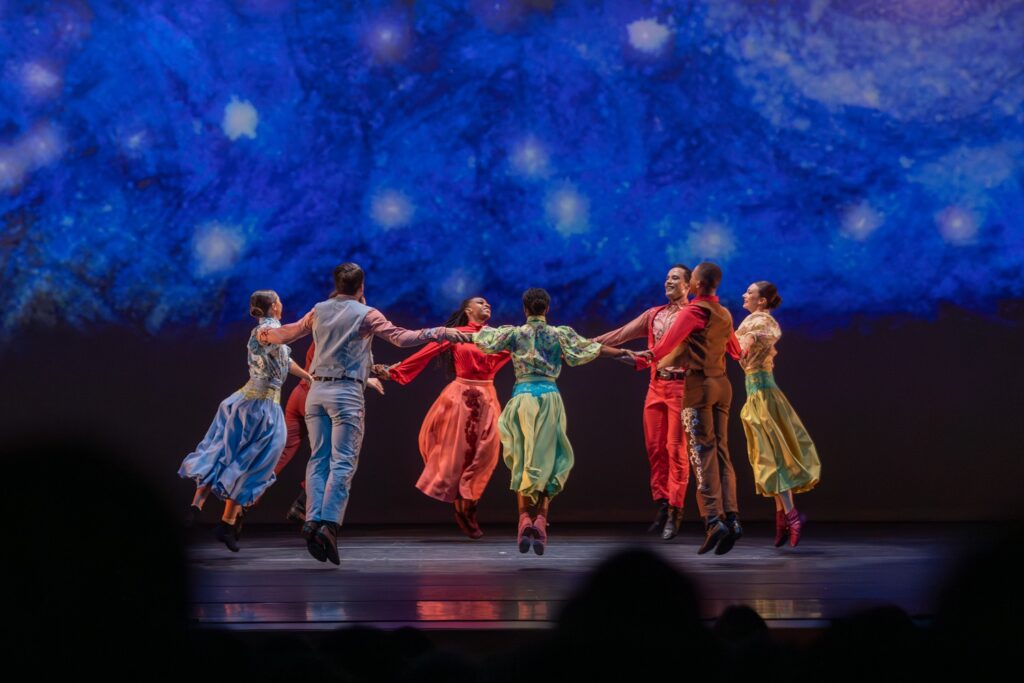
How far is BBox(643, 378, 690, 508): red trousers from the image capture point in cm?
661

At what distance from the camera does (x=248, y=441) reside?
611 cm

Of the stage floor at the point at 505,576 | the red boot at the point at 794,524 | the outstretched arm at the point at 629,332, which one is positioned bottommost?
the stage floor at the point at 505,576

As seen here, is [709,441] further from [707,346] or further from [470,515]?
[470,515]

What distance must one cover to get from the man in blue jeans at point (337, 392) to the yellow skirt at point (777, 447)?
1.99m

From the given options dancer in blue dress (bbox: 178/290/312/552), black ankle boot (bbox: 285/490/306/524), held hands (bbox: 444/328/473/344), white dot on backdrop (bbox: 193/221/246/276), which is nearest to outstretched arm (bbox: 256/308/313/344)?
dancer in blue dress (bbox: 178/290/312/552)

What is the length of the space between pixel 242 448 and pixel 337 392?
1.00 meters

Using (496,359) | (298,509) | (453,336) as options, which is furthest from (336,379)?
(298,509)

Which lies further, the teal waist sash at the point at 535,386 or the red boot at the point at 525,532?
the teal waist sash at the point at 535,386

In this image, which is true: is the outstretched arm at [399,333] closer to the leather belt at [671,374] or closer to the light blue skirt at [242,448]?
the light blue skirt at [242,448]

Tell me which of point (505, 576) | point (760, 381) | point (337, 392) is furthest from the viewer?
point (760, 381)

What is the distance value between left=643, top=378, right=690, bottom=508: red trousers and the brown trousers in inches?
24.8

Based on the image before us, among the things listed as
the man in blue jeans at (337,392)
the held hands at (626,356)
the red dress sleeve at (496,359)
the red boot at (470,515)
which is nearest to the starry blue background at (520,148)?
the red dress sleeve at (496,359)

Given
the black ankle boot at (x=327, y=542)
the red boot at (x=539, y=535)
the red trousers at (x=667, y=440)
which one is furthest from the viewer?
the red trousers at (x=667, y=440)

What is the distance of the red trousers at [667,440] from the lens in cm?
661
